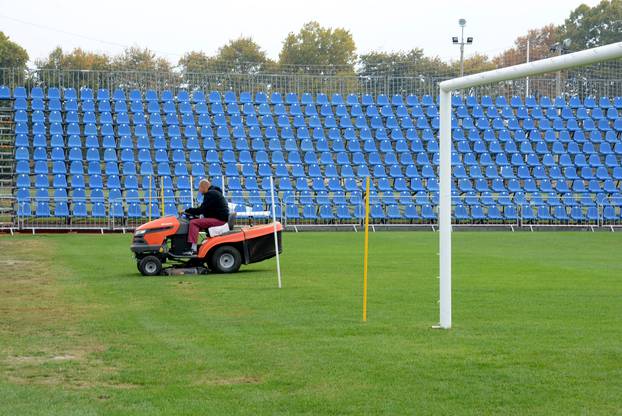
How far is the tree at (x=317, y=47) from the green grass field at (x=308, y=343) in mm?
59240

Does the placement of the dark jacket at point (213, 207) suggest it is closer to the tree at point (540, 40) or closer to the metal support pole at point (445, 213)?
the metal support pole at point (445, 213)

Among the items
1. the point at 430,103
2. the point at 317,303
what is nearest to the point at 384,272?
the point at 317,303

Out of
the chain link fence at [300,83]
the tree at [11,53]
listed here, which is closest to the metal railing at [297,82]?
the chain link fence at [300,83]

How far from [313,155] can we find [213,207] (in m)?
18.5

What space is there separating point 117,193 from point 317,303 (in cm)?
1997

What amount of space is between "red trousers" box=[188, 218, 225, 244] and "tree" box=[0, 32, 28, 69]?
157 ft

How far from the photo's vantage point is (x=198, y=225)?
17.2 meters

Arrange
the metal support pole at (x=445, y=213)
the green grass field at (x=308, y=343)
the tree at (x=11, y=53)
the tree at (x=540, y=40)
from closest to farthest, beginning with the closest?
the green grass field at (x=308, y=343) < the metal support pole at (x=445, y=213) < the tree at (x=11, y=53) < the tree at (x=540, y=40)

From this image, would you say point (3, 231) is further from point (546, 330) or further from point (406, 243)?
point (546, 330)

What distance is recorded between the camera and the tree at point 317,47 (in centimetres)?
7606

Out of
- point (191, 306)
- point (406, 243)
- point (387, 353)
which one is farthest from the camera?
point (406, 243)

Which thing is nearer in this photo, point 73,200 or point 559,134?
point 73,200

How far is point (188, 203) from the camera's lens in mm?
32344

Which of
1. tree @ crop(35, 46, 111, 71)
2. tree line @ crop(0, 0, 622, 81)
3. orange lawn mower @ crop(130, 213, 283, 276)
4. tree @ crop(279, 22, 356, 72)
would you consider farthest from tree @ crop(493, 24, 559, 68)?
orange lawn mower @ crop(130, 213, 283, 276)
